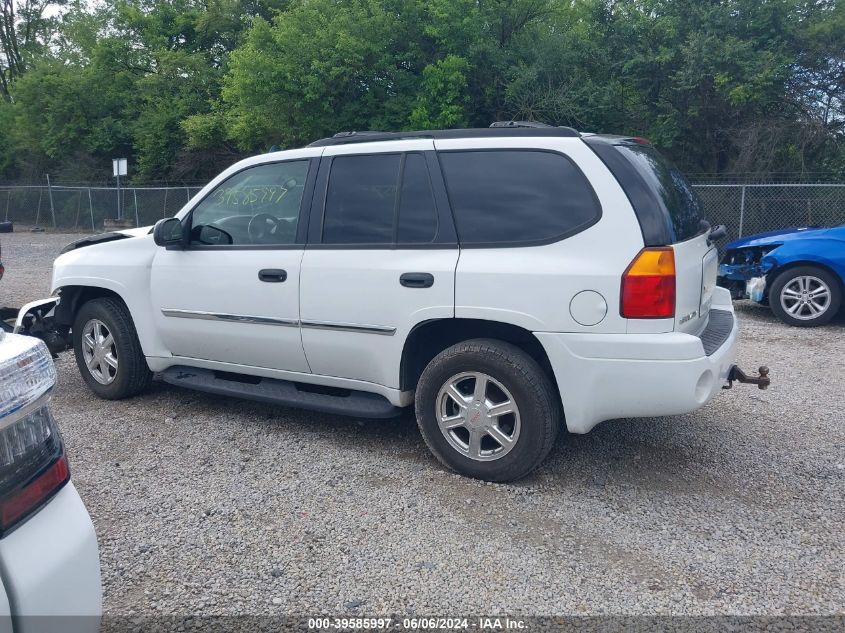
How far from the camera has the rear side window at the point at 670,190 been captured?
13.1ft

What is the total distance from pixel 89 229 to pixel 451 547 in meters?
26.8

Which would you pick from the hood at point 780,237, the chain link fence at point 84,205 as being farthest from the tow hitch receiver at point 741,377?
the chain link fence at point 84,205

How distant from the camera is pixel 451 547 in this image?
11.5ft

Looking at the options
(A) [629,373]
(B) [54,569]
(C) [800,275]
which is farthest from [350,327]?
(C) [800,275]

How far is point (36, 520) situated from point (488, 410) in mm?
2595

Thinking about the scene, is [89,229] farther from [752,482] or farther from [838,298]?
[752,482]

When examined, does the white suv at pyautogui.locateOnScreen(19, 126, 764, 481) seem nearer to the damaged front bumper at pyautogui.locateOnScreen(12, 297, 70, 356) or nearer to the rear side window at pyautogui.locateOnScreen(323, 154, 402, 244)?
the rear side window at pyautogui.locateOnScreen(323, 154, 402, 244)

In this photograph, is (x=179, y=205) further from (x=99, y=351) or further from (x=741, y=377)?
(x=741, y=377)

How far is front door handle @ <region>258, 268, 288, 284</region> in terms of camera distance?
466cm

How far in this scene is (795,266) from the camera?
861 centimetres

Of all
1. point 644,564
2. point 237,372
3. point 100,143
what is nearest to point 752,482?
point 644,564

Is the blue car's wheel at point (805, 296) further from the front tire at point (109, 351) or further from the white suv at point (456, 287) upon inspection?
the front tire at point (109, 351)

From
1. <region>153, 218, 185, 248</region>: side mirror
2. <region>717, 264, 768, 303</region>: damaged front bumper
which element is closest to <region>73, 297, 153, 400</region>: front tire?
<region>153, 218, 185, 248</region>: side mirror

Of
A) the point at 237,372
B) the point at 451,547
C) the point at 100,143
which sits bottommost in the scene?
the point at 451,547
